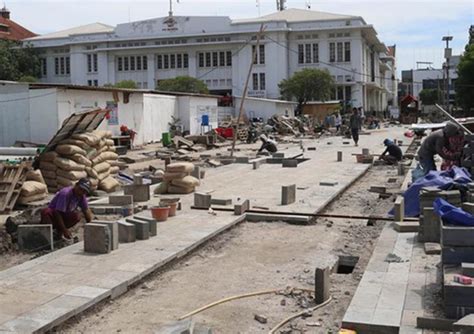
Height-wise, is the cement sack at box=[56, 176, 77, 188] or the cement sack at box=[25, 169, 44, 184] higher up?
the cement sack at box=[25, 169, 44, 184]

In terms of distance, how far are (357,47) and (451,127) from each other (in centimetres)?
5555

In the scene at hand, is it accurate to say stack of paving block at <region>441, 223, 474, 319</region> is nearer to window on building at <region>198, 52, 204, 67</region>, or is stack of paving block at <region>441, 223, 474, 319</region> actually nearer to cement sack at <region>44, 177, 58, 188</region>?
cement sack at <region>44, 177, 58, 188</region>

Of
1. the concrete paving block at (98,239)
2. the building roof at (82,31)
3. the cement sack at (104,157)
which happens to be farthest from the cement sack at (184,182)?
the building roof at (82,31)

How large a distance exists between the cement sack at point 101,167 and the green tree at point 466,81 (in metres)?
38.0

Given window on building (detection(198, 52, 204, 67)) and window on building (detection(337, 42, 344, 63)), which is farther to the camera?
window on building (detection(198, 52, 204, 67))

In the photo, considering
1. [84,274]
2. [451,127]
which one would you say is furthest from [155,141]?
[84,274]

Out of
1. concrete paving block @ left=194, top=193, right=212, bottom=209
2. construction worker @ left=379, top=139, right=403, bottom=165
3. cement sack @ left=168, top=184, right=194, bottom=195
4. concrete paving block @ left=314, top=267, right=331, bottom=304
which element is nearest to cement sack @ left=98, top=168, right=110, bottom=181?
cement sack @ left=168, top=184, right=194, bottom=195

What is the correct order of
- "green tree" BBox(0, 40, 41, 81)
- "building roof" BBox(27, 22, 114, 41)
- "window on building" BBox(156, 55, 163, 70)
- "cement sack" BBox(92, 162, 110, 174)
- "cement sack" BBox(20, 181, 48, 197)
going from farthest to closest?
1. "building roof" BBox(27, 22, 114, 41)
2. "window on building" BBox(156, 55, 163, 70)
3. "green tree" BBox(0, 40, 41, 81)
4. "cement sack" BBox(92, 162, 110, 174)
5. "cement sack" BBox(20, 181, 48, 197)

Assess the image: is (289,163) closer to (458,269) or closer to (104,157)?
(104,157)

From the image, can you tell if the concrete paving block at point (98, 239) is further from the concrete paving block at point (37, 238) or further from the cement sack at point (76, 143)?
the cement sack at point (76, 143)

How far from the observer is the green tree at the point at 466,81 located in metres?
46.2

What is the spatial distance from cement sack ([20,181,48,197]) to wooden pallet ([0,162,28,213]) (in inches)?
4.6

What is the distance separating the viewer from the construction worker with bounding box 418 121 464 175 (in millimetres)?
10602

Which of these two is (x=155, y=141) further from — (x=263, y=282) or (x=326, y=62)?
(x=326, y=62)
